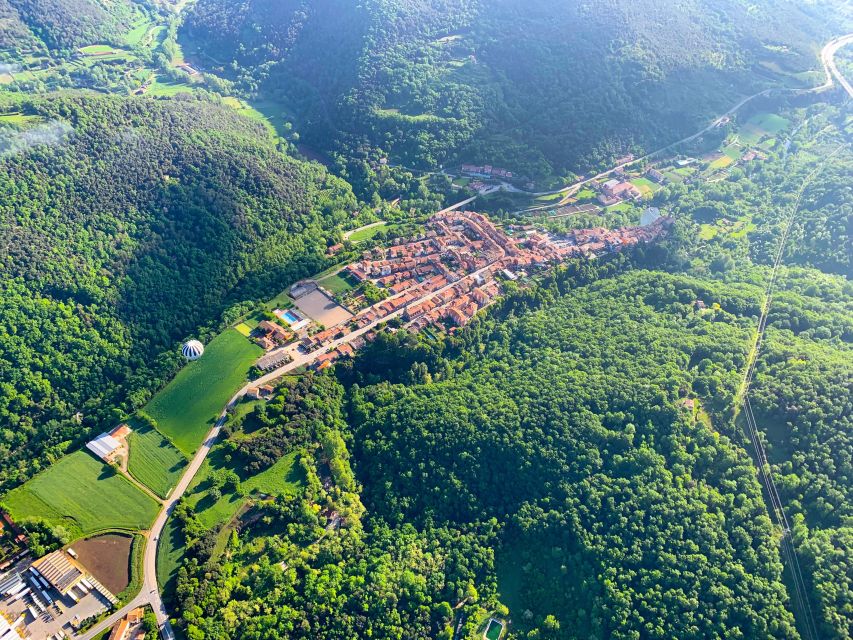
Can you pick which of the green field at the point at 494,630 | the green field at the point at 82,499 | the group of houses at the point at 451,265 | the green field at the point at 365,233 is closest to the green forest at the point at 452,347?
the green field at the point at 82,499

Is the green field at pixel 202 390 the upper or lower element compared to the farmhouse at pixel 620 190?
upper

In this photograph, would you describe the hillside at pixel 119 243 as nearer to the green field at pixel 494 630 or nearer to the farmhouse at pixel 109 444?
the farmhouse at pixel 109 444

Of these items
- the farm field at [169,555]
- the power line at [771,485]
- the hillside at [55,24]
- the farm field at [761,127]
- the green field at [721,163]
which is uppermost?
the hillside at [55,24]

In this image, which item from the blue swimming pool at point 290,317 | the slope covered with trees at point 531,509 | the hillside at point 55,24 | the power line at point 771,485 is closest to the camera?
the power line at point 771,485

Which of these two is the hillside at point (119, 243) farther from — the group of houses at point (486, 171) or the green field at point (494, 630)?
the green field at point (494, 630)

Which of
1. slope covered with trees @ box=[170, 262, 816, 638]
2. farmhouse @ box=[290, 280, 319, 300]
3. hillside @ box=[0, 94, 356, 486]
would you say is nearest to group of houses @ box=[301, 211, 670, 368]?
farmhouse @ box=[290, 280, 319, 300]

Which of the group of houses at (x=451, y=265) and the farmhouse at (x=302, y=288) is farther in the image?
the farmhouse at (x=302, y=288)

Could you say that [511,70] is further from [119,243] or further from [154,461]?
[154,461]

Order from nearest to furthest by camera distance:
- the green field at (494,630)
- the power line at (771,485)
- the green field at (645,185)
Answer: the power line at (771,485) → the green field at (494,630) → the green field at (645,185)
